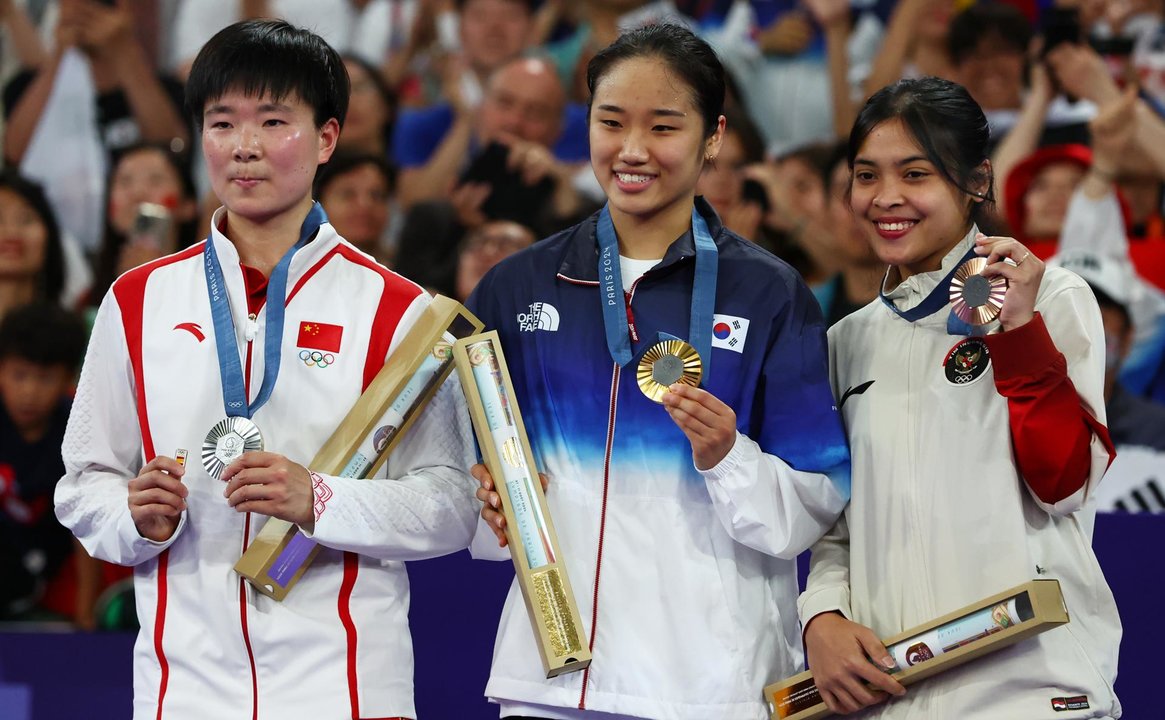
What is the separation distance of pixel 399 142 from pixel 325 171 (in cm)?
87

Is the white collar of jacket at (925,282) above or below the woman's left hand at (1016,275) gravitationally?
above

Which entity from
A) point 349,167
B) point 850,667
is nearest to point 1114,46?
point 349,167

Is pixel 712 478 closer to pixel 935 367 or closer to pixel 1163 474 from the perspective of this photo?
pixel 935 367

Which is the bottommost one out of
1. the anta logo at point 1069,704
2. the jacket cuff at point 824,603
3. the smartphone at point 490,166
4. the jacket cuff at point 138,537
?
the anta logo at point 1069,704

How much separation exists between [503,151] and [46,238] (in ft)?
6.89

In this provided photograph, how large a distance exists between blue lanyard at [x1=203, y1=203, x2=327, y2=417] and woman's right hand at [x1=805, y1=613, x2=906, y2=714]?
3.69 feet

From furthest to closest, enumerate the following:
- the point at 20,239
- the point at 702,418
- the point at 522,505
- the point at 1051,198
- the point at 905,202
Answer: the point at 20,239
the point at 1051,198
the point at 905,202
the point at 522,505
the point at 702,418

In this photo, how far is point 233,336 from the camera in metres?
2.56

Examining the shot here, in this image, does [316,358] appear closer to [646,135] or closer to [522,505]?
[522,505]

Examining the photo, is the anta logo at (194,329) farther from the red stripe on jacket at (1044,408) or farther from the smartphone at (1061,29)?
the smartphone at (1061,29)

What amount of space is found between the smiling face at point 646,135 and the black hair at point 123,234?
3817 millimetres

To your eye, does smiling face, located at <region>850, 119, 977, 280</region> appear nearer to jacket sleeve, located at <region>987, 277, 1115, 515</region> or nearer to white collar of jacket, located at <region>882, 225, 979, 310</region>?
white collar of jacket, located at <region>882, 225, 979, 310</region>

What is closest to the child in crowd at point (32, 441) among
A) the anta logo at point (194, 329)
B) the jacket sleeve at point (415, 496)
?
the anta logo at point (194, 329)

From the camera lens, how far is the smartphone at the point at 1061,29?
5.54 meters
